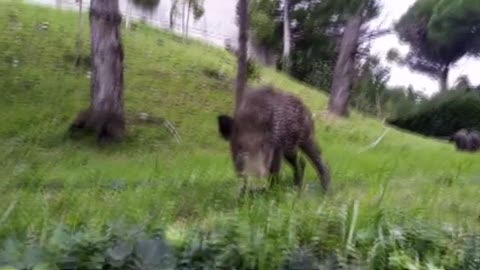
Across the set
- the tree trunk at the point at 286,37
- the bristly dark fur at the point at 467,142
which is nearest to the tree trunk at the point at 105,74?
the bristly dark fur at the point at 467,142

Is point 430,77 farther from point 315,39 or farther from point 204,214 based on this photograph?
point 204,214

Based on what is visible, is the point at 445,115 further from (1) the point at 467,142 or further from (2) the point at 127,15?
(2) the point at 127,15

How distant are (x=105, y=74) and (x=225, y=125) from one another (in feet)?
27.2

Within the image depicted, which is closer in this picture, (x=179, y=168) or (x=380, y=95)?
(x=179, y=168)

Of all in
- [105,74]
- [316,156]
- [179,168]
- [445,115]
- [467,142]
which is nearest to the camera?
[179,168]

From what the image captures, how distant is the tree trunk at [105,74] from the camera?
17.3 metres

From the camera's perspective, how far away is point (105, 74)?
17594mm

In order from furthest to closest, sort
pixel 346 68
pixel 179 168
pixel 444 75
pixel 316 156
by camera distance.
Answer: pixel 444 75 < pixel 346 68 < pixel 316 156 < pixel 179 168

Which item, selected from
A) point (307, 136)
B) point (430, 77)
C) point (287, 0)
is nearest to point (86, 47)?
point (307, 136)

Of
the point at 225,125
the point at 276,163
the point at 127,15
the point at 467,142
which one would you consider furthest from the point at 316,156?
the point at 127,15

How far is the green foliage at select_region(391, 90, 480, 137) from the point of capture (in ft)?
131

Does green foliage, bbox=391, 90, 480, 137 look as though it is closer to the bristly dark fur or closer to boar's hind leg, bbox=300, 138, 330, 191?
the bristly dark fur

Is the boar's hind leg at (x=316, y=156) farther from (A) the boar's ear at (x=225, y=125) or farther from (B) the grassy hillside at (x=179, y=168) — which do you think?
(A) the boar's ear at (x=225, y=125)

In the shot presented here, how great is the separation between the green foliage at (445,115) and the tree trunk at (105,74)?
82.0ft
